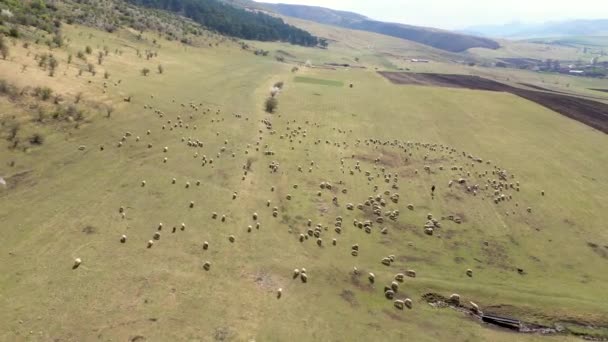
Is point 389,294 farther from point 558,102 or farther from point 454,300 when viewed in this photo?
point 558,102

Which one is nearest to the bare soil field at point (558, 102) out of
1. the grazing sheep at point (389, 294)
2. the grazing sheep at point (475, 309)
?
the grazing sheep at point (475, 309)

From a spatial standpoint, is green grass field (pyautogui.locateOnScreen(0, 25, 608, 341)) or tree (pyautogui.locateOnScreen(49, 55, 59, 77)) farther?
tree (pyautogui.locateOnScreen(49, 55, 59, 77))

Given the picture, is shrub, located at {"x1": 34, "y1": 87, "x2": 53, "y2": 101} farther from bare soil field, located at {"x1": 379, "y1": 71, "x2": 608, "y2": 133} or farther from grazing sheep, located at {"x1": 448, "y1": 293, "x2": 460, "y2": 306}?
bare soil field, located at {"x1": 379, "y1": 71, "x2": 608, "y2": 133}

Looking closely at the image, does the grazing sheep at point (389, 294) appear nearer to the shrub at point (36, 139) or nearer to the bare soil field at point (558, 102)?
the shrub at point (36, 139)

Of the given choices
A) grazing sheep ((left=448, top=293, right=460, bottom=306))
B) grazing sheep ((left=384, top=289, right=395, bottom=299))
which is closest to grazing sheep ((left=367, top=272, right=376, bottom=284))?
grazing sheep ((left=384, top=289, right=395, bottom=299))

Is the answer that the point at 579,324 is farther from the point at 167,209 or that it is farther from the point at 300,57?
the point at 300,57

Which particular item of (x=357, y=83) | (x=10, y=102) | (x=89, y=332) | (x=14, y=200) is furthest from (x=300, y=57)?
(x=89, y=332)
